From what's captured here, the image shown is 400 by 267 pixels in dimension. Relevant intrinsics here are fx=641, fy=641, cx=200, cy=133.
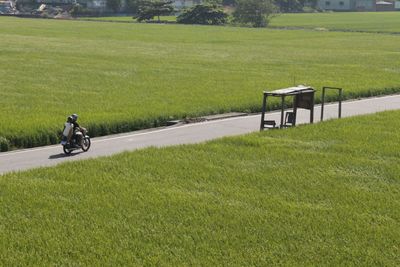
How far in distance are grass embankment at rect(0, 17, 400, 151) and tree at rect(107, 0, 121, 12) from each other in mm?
82873

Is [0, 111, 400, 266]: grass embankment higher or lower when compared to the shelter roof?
lower

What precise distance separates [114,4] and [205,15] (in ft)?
122

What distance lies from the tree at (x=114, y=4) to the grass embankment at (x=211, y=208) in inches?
4694

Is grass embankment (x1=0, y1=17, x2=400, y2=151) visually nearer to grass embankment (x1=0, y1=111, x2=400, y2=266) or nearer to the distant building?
grass embankment (x1=0, y1=111, x2=400, y2=266)

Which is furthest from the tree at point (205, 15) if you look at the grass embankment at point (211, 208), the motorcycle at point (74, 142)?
the grass embankment at point (211, 208)

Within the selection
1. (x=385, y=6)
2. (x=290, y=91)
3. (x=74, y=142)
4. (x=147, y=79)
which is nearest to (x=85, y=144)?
(x=74, y=142)

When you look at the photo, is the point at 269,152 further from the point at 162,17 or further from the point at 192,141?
the point at 162,17

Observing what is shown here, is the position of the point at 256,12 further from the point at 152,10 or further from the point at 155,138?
the point at 155,138

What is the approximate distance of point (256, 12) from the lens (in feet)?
318

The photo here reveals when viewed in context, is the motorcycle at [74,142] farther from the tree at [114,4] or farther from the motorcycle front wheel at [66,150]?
the tree at [114,4]

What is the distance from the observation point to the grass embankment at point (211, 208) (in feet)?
24.3

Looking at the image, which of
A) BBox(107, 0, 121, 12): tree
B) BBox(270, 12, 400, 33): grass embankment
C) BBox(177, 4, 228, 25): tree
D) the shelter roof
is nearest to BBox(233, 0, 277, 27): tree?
BBox(270, 12, 400, 33): grass embankment

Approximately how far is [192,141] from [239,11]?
86.8 meters

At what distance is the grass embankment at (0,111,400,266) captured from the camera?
7422mm
